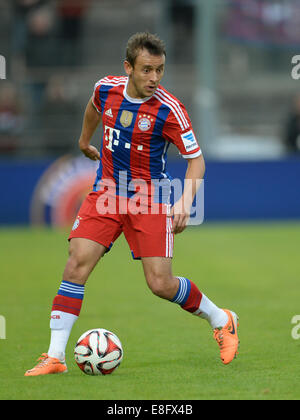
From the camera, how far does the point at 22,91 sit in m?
18.0

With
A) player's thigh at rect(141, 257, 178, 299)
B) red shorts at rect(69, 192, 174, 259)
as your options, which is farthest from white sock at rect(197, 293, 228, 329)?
red shorts at rect(69, 192, 174, 259)

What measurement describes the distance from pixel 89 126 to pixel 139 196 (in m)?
0.79

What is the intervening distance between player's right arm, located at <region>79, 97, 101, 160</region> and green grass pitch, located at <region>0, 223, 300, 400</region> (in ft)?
5.03

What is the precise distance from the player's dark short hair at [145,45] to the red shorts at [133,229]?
1.03 metres

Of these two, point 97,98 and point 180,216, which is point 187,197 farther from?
point 97,98

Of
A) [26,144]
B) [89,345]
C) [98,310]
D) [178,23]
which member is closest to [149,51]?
[89,345]

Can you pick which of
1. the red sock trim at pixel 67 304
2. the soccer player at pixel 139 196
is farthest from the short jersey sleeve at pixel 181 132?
the red sock trim at pixel 67 304

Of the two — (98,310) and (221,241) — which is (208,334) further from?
(221,241)

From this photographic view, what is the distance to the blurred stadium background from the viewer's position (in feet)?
48.9

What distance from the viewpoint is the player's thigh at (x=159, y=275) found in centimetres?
559

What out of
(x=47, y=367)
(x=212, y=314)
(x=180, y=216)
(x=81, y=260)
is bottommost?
(x=47, y=367)

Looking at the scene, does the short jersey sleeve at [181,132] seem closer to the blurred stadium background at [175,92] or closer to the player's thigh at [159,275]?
the player's thigh at [159,275]

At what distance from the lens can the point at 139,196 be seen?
573cm

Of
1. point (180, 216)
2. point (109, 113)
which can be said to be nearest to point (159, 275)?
point (180, 216)
